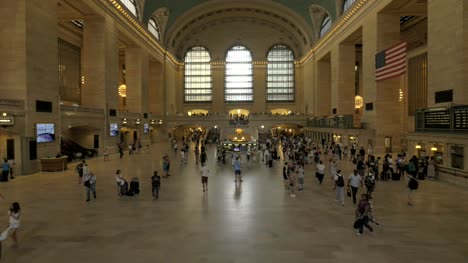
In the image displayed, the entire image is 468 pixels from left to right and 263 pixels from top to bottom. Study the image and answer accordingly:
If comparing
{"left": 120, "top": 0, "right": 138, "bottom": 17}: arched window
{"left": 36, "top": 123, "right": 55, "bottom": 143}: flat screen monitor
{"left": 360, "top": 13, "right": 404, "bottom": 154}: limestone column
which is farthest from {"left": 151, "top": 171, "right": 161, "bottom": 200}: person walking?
{"left": 120, "top": 0, "right": 138, "bottom": 17}: arched window

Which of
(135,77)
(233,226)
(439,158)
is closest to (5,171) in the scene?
(233,226)

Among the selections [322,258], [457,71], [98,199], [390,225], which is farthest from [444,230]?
[457,71]

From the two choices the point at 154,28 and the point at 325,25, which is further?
the point at 154,28

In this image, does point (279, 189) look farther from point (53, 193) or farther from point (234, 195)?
point (53, 193)

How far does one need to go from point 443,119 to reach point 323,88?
30.1 meters

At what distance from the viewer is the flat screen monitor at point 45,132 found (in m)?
18.4

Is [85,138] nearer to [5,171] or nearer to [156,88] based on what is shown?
[5,171]

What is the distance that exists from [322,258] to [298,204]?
13.9 feet

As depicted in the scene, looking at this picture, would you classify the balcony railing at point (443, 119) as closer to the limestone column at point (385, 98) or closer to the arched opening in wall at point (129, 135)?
the limestone column at point (385, 98)

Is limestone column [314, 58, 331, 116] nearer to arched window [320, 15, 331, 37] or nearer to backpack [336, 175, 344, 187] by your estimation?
arched window [320, 15, 331, 37]

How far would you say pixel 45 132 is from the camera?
19.0 m

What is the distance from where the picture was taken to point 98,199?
11438 millimetres

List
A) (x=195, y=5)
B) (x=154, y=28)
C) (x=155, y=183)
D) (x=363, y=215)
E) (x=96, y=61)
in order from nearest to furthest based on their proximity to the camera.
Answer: (x=363, y=215) → (x=155, y=183) → (x=96, y=61) → (x=154, y=28) → (x=195, y=5)

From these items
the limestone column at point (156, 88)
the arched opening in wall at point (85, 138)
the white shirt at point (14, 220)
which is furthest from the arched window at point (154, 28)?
the white shirt at point (14, 220)
